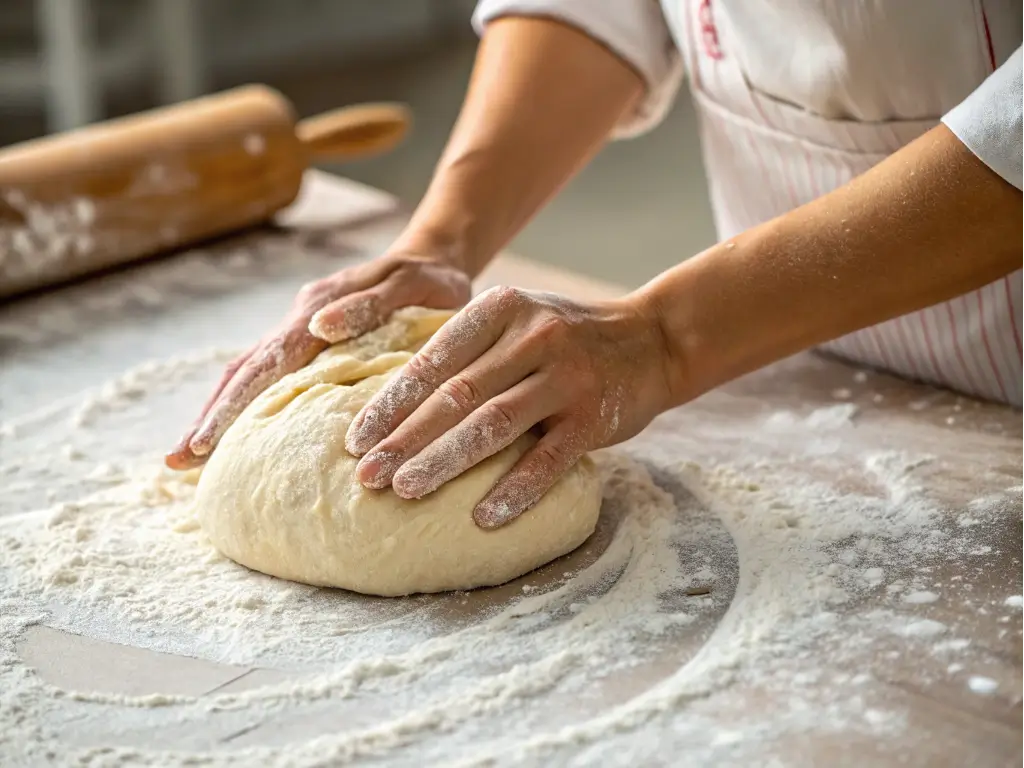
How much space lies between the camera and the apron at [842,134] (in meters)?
1.42

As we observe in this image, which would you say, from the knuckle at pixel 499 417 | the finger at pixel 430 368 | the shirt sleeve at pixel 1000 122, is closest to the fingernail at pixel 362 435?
the finger at pixel 430 368

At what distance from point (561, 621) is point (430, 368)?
12.2 inches

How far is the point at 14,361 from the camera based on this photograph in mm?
1882

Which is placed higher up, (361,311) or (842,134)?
(842,134)

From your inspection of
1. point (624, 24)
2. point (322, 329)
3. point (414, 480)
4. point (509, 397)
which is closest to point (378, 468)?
point (414, 480)

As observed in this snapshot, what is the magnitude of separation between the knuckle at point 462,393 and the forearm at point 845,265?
244 millimetres

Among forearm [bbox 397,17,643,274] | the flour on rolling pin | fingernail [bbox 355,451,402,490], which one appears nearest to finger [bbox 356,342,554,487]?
fingernail [bbox 355,451,402,490]

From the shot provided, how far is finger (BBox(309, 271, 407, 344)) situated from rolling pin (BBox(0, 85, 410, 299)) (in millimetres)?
810

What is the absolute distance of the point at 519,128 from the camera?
1729 millimetres

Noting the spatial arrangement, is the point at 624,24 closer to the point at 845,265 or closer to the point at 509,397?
the point at 845,265

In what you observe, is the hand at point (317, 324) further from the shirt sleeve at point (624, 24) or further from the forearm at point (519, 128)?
the shirt sleeve at point (624, 24)

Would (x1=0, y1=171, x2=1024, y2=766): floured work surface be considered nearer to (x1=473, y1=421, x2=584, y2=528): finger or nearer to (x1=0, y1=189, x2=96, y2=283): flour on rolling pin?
(x1=473, y1=421, x2=584, y2=528): finger

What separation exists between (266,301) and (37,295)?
1.39 ft

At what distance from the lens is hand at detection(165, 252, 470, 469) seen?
1445 millimetres
